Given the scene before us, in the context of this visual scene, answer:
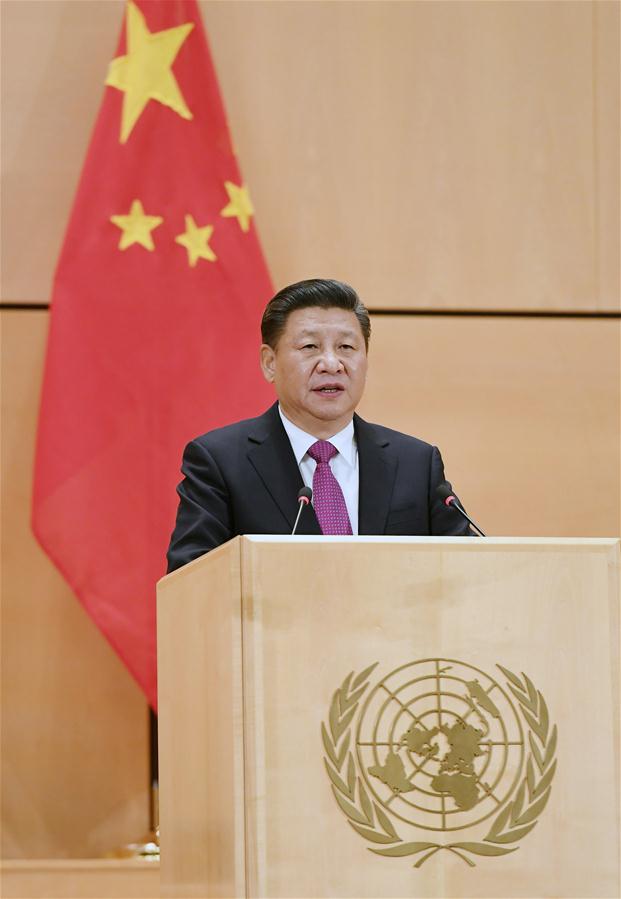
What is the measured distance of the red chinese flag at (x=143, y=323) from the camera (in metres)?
3.59

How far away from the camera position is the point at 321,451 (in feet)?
8.96

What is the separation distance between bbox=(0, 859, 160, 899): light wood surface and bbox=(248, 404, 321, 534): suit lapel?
1065 millimetres

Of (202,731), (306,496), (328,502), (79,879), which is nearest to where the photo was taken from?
(202,731)

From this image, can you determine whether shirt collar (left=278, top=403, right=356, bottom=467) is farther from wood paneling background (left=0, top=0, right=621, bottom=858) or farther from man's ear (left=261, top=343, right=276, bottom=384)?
wood paneling background (left=0, top=0, right=621, bottom=858)

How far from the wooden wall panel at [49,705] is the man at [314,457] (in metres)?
1.24

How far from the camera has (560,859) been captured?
6.19 feet

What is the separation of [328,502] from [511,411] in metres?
1.56

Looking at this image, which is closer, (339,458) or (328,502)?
(328,502)

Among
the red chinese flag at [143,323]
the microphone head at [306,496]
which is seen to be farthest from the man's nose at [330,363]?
the red chinese flag at [143,323]

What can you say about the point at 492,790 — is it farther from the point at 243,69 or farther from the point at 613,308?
the point at 243,69

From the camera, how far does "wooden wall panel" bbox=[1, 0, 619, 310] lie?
393cm

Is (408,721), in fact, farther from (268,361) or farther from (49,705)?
(49,705)

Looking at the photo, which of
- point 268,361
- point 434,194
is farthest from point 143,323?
point 434,194

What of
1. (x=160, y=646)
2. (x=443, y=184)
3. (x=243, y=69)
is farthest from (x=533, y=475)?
(x=160, y=646)
